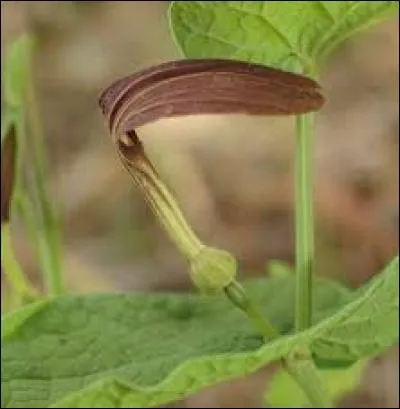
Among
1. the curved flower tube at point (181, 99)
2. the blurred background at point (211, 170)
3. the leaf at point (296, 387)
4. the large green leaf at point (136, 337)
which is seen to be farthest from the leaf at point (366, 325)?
the blurred background at point (211, 170)

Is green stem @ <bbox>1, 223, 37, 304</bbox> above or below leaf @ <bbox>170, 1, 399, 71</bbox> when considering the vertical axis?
below

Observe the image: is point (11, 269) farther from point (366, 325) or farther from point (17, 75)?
point (366, 325)

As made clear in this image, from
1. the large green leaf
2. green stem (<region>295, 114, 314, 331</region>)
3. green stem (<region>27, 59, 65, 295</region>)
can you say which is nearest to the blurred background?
green stem (<region>27, 59, 65, 295</region>)

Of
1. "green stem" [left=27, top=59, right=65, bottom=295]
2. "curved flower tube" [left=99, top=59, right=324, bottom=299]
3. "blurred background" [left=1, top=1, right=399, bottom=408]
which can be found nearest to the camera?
"curved flower tube" [left=99, top=59, right=324, bottom=299]

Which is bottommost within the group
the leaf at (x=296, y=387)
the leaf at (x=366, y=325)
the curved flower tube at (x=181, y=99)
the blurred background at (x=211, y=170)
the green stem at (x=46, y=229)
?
the leaf at (x=366, y=325)

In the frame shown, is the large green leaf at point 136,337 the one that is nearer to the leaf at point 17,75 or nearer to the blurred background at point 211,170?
the leaf at point 17,75

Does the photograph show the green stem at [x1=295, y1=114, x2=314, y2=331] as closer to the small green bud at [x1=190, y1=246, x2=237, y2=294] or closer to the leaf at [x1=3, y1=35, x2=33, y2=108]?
→ the small green bud at [x1=190, y1=246, x2=237, y2=294]

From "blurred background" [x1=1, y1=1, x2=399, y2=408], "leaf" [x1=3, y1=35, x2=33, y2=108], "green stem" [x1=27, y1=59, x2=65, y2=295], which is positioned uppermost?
"blurred background" [x1=1, y1=1, x2=399, y2=408]

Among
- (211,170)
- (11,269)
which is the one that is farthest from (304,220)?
(211,170)
